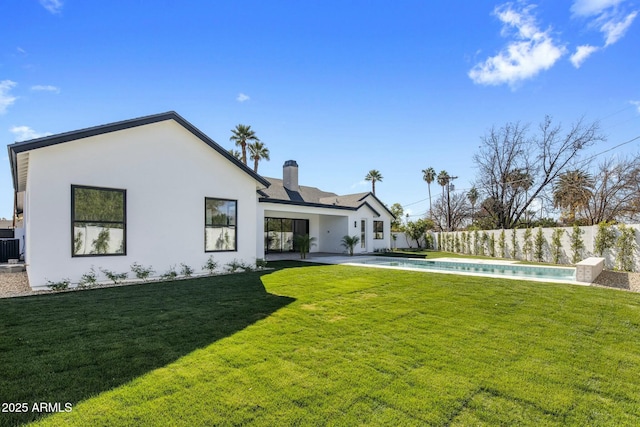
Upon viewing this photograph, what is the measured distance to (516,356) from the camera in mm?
4375

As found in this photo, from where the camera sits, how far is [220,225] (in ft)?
41.1

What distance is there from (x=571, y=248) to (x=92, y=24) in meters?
22.4

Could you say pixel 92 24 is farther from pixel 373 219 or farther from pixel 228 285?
pixel 373 219

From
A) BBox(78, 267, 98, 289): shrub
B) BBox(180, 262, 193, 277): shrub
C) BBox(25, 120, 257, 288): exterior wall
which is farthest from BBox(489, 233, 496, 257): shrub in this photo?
BBox(78, 267, 98, 289): shrub

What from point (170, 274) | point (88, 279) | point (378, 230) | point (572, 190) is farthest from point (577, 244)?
point (88, 279)

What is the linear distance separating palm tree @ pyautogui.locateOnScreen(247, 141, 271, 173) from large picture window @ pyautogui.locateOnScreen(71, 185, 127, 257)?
88.6ft

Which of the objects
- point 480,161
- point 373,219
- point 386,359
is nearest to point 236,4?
point 386,359

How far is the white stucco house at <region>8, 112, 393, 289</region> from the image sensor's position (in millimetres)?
8984

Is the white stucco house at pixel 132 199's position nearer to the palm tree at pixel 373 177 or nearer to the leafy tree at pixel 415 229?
the leafy tree at pixel 415 229

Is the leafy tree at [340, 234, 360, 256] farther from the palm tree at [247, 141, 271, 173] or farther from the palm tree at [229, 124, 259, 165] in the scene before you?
the palm tree at [229, 124, 259, 165]

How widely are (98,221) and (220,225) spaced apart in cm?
396

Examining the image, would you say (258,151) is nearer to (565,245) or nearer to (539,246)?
(539,246)

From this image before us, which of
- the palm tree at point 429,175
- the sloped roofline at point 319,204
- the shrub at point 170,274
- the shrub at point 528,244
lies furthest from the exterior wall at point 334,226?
the palm tree at point 429,175

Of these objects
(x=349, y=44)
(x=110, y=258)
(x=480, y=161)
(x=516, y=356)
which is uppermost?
(x=349, y=44)
